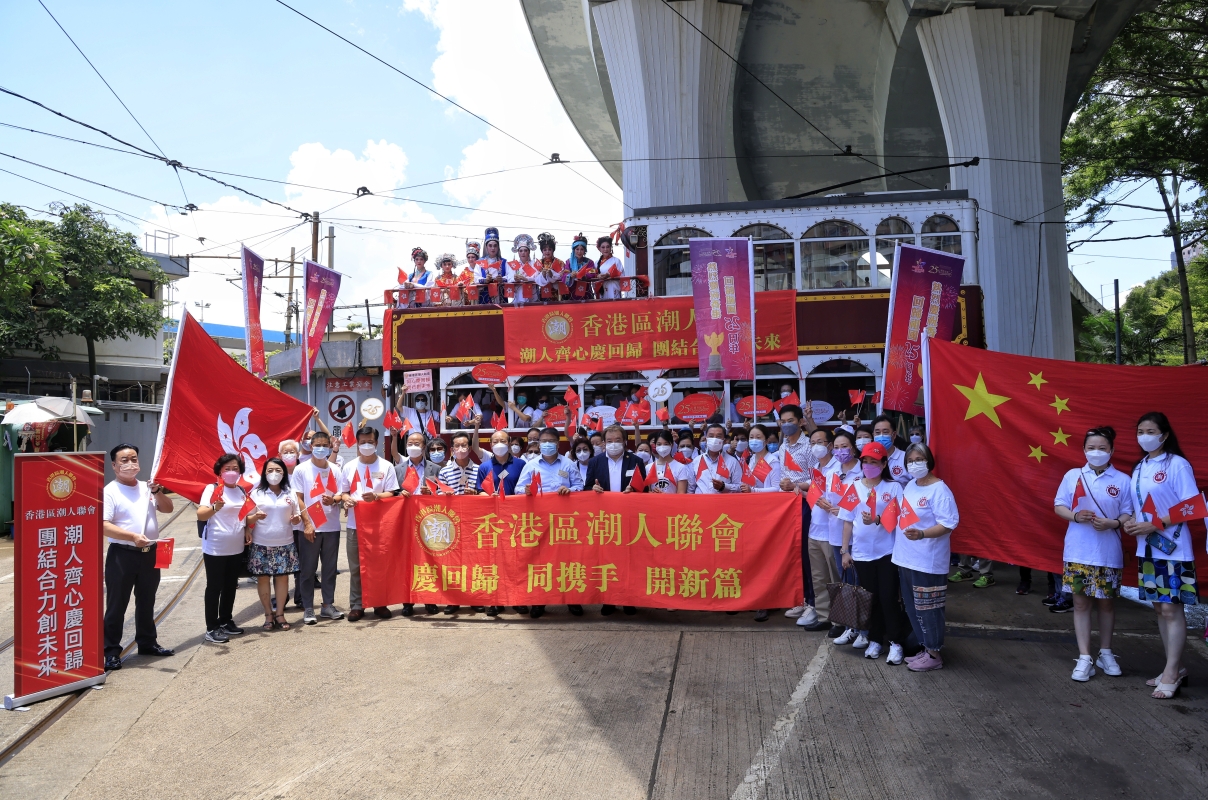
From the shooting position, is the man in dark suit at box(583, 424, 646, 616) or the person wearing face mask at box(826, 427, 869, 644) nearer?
the person wearing face mask at box(826, 427, 869, 644)

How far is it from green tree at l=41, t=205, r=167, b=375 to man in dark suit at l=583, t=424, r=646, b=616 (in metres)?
22.1

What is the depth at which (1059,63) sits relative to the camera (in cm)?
2098

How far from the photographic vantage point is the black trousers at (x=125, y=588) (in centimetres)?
621

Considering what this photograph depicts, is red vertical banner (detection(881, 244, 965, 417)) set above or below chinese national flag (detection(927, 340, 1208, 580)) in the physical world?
above

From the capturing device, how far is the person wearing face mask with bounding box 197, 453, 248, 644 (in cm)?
687

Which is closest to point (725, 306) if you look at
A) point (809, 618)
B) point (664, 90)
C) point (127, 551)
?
point (809, 618)

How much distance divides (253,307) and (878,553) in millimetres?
9755

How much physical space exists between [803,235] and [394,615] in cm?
978

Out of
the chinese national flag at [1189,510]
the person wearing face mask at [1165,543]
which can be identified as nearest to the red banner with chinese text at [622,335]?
the person wearing face mask at [1165,543]

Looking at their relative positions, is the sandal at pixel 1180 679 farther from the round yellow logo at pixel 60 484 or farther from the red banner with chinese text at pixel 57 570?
the round yellow logo at pixel 60 484

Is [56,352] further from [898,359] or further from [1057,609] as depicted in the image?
[1057,609]

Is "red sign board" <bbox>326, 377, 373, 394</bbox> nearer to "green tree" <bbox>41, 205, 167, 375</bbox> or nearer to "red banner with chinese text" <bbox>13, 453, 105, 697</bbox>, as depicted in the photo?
"green tree" <bbox>41, 205, 167, 375</bbox>

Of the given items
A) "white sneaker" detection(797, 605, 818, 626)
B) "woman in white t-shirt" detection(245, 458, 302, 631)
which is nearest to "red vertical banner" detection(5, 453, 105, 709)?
"woman in white t-shirt" detection(245, 458, 302, 631)

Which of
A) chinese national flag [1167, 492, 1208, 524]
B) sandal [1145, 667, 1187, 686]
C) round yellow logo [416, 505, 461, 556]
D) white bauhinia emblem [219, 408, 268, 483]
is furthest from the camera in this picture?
round yellow logo [416, 505, 461, 556]
